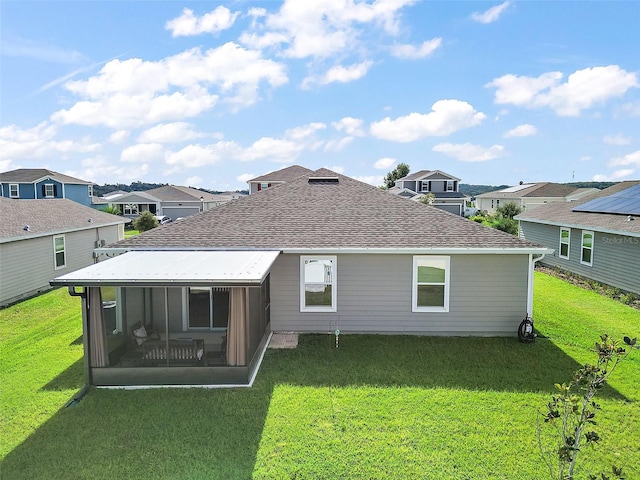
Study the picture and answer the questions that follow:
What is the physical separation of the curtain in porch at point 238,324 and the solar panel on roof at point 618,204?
19.2m

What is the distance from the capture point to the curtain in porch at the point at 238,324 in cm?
845

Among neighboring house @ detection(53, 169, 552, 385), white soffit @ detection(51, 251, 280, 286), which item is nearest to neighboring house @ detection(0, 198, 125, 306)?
neighboring house @ detection(53, 169, 552, 385)

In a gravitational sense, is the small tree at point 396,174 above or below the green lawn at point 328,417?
above

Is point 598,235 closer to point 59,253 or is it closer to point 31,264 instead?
point 31,264

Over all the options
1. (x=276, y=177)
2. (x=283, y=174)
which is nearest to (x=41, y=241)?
(x=276, y=177)

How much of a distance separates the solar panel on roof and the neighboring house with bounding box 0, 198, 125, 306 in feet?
90.5

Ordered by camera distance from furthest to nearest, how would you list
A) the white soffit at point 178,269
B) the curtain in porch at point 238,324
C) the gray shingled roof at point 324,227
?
the gray shingled roof at point 324,227 → the curtain in porch at point 238,324 → the white soffit at point 178,269

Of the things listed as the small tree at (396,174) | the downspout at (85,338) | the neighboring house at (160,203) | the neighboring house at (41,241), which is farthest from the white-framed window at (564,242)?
the small tree at (396,174)

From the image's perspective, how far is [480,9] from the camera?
49.5ft

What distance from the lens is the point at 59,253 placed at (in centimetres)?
2011

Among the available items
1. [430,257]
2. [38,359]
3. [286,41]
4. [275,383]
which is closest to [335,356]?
[275,383]

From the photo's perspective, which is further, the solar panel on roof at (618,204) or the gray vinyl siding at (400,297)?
the solar panel on roof at (618,204)

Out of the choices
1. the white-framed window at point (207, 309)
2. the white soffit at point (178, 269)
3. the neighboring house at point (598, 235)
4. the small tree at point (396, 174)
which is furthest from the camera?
the small tree at point (396, 174)

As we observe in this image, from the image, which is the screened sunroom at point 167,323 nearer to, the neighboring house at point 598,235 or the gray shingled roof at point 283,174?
the neighboring house at point 598,235
